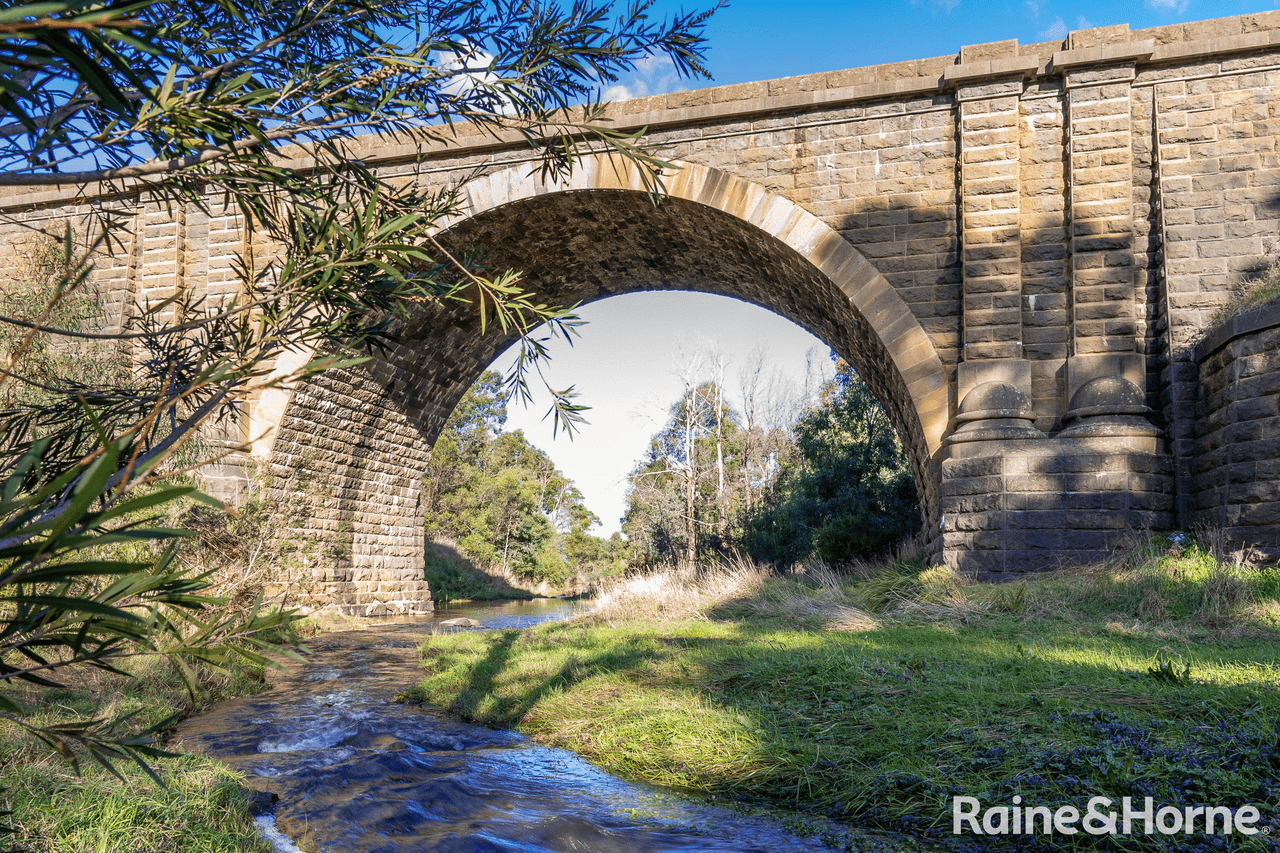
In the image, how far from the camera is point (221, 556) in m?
9.29

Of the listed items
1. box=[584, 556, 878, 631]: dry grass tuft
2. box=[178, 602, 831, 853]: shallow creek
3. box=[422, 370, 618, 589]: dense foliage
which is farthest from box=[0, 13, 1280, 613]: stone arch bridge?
box=[422, 370, 618, 589]: dense foliage

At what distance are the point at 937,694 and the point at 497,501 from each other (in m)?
31.3

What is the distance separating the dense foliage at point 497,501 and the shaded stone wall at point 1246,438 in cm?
2370

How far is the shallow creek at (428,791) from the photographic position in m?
3.55

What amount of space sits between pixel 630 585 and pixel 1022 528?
5.80 meters

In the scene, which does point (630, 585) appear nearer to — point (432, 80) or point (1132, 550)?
point (1132, 550)

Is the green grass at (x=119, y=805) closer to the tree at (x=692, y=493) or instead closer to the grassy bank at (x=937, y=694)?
the grassy bank at (x=937, y=694)

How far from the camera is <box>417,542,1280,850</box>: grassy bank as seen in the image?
10.6 ft

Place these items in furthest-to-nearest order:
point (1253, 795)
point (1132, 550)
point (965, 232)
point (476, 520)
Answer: point (476, 520), point (965, 232), point (1132, 550), point (1253, 795)

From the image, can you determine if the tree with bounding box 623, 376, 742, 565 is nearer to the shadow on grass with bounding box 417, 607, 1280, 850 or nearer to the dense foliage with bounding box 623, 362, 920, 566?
the dense foliage with bounding box 623, 362, 920, 566

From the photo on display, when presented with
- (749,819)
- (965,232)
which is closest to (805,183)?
(965,232)

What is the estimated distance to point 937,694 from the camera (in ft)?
14.3

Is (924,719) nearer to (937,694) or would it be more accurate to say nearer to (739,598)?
(937,694)

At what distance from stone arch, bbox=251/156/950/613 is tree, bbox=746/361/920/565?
145 inches
